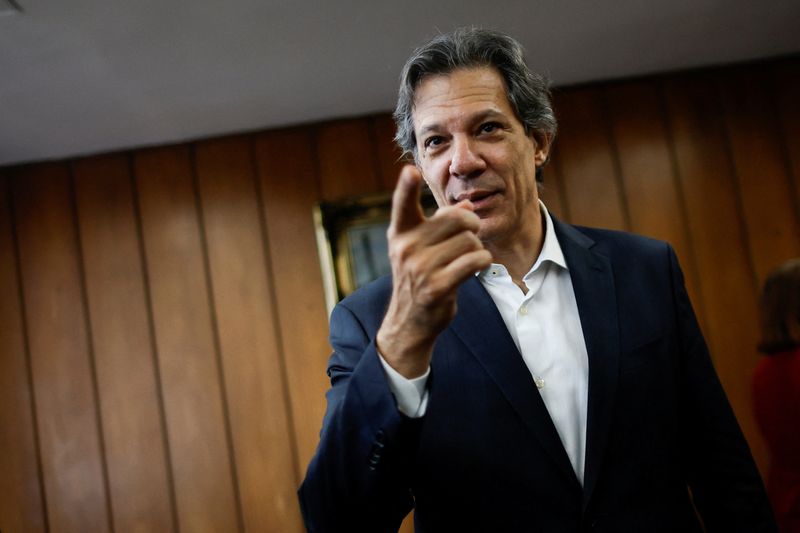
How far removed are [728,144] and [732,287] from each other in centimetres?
60

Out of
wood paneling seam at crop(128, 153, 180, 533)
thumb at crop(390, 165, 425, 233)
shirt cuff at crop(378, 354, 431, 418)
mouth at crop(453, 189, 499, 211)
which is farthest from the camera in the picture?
wood paneling seam at crop(128, 153, 180, 533)

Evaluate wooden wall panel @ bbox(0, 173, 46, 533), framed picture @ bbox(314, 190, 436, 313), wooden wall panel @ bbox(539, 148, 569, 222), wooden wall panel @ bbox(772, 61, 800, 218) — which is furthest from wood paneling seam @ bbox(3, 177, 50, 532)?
wooden wall panel @ bbox(772, 61, 800, 218)

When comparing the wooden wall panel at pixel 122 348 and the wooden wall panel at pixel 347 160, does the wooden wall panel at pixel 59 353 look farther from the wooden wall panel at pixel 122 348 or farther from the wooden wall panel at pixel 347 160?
the wooden wall panel at pixel 347 160

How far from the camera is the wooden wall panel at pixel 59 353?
9.06 ft

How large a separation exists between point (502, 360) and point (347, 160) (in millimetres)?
2027

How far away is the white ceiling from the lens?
Answer: 1.95 meters

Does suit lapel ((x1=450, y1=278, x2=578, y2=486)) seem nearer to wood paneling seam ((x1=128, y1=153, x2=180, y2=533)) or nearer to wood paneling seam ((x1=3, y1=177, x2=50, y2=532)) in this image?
wood paneling seam ((x1=128, y1=153, x2=180, y2=533))

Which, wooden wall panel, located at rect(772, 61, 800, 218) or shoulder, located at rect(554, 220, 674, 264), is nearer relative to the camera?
shoulder, located at rect(554, 220, 674, 264)

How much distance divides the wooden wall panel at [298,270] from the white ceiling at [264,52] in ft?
0.44

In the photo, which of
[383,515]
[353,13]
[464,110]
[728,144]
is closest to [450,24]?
[353,13]

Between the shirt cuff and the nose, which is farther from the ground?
the nose

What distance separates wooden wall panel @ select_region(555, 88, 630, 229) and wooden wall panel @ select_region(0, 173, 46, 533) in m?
2.31

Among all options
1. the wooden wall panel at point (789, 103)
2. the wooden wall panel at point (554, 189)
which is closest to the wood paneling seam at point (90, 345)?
the wooden wall panel at point (554, 189)

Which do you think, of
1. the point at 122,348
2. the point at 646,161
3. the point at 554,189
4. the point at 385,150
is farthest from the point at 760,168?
the point at 122,348
